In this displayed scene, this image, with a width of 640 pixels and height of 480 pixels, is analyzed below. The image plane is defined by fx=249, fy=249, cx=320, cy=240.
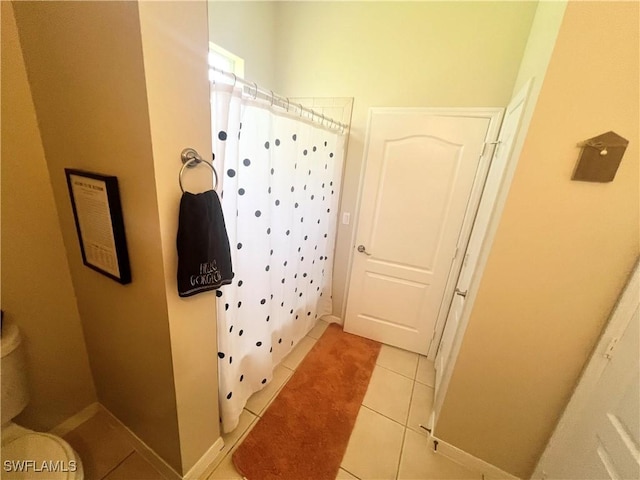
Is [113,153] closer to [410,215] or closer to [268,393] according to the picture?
[268,393]

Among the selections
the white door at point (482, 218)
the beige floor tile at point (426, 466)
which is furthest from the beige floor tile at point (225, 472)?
the white door at point (482, 218)

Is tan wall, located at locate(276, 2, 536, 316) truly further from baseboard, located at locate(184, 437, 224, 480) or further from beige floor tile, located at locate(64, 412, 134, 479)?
beige floor tile, located at locate(64, 412, 134, 479)

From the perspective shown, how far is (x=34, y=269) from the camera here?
1077 mm

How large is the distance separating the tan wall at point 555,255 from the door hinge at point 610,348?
5cm

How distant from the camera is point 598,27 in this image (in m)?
0.79

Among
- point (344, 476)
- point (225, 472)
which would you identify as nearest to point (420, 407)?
point (344, 476)

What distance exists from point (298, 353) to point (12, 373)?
157 centimetres

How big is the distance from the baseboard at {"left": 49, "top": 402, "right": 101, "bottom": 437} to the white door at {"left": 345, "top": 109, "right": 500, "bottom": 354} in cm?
184

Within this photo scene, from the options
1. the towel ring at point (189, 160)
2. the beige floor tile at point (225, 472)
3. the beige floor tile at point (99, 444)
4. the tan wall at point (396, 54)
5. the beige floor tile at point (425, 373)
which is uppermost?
the tan wall at point (396, 54)

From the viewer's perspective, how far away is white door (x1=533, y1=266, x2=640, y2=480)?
0.85 m

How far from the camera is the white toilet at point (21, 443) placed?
87 centimetres

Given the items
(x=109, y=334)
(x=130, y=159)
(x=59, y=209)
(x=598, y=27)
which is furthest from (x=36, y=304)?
(x=598, y=27)

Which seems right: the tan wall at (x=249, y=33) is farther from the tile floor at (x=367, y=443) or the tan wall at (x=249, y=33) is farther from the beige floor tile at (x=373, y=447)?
the beige floor tile at (x=373, y=447)

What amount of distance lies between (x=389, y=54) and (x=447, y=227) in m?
1.30
